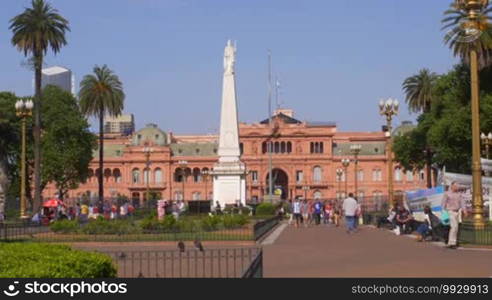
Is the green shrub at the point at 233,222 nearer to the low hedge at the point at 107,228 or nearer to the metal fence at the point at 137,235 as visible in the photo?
Result: the metal fence at the point at 137,235

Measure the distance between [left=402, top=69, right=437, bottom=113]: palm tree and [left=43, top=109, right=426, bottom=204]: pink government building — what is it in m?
40.1

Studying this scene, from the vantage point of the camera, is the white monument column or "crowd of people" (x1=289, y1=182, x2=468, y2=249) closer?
"crowd of people" (x1=289, y1=182, x2=468, y2=249)

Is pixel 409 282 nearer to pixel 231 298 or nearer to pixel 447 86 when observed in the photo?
pixel 231 298

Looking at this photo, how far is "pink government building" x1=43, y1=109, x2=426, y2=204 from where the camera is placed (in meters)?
119

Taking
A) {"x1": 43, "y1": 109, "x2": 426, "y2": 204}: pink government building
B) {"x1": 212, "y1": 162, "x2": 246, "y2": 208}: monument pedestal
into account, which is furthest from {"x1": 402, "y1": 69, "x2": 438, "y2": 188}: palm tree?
{"x1": 43, "y1": 109, "x2": 426, "y2": 204}: pink government building

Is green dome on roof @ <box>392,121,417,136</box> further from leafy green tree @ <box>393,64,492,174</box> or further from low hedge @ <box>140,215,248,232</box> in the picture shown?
low hedge @ <box>140,215,248,232</box>

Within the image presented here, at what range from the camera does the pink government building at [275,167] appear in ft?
390

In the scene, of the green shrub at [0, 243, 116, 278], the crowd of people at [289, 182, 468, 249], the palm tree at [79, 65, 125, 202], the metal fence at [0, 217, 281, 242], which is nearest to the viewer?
the green shrub at [0, 243, 116, 278]

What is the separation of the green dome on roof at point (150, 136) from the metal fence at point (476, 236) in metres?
104

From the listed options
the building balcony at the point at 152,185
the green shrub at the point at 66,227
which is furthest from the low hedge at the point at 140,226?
the building balcony at the point at 152,185

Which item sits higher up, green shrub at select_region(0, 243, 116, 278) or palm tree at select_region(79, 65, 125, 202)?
palm tree at select_region(79, 65, 125, 202)

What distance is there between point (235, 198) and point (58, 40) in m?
15.7

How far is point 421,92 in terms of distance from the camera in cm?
7544

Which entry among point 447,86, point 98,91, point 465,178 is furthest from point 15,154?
point 465,178
